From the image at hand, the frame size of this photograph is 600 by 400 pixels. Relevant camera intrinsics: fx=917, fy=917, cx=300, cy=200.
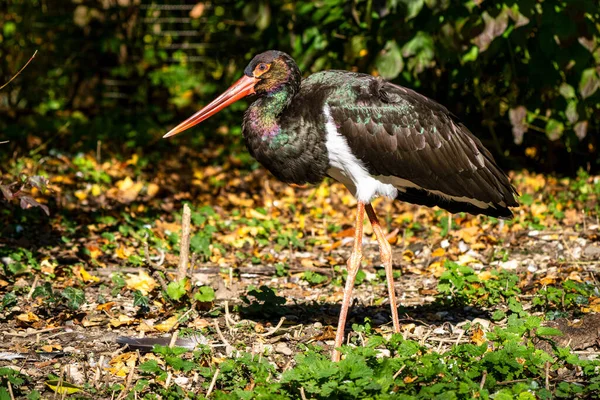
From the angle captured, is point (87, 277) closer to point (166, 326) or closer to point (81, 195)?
point (166, 326)

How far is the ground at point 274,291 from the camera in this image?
3867mm

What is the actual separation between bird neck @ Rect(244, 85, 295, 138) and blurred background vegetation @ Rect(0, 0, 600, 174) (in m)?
2.00

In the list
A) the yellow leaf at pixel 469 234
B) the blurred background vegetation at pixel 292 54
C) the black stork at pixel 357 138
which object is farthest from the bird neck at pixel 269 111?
the yellow leaf at pixel 469 234

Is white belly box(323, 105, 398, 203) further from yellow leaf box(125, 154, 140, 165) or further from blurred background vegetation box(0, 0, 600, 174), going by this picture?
yellow leaf box(125, 154, 140, 165)

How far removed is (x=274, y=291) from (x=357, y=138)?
45.6 inches

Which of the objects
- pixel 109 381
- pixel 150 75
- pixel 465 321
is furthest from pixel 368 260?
pixel 150 75

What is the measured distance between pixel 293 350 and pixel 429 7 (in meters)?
3.12

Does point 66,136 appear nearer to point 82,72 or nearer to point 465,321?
point 82,72

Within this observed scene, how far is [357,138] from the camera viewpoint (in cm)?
467

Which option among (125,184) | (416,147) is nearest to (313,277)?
(416,147)

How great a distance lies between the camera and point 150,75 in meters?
10.3

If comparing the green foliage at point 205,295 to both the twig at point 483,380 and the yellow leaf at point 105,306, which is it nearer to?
the yellow leaf at point 105,306

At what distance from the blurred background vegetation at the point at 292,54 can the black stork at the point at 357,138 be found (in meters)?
1.79

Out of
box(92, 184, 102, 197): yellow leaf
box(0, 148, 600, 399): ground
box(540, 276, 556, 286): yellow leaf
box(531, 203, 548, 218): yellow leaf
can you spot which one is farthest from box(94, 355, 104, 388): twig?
box(531, 203, 548, 218): yellow leaf
